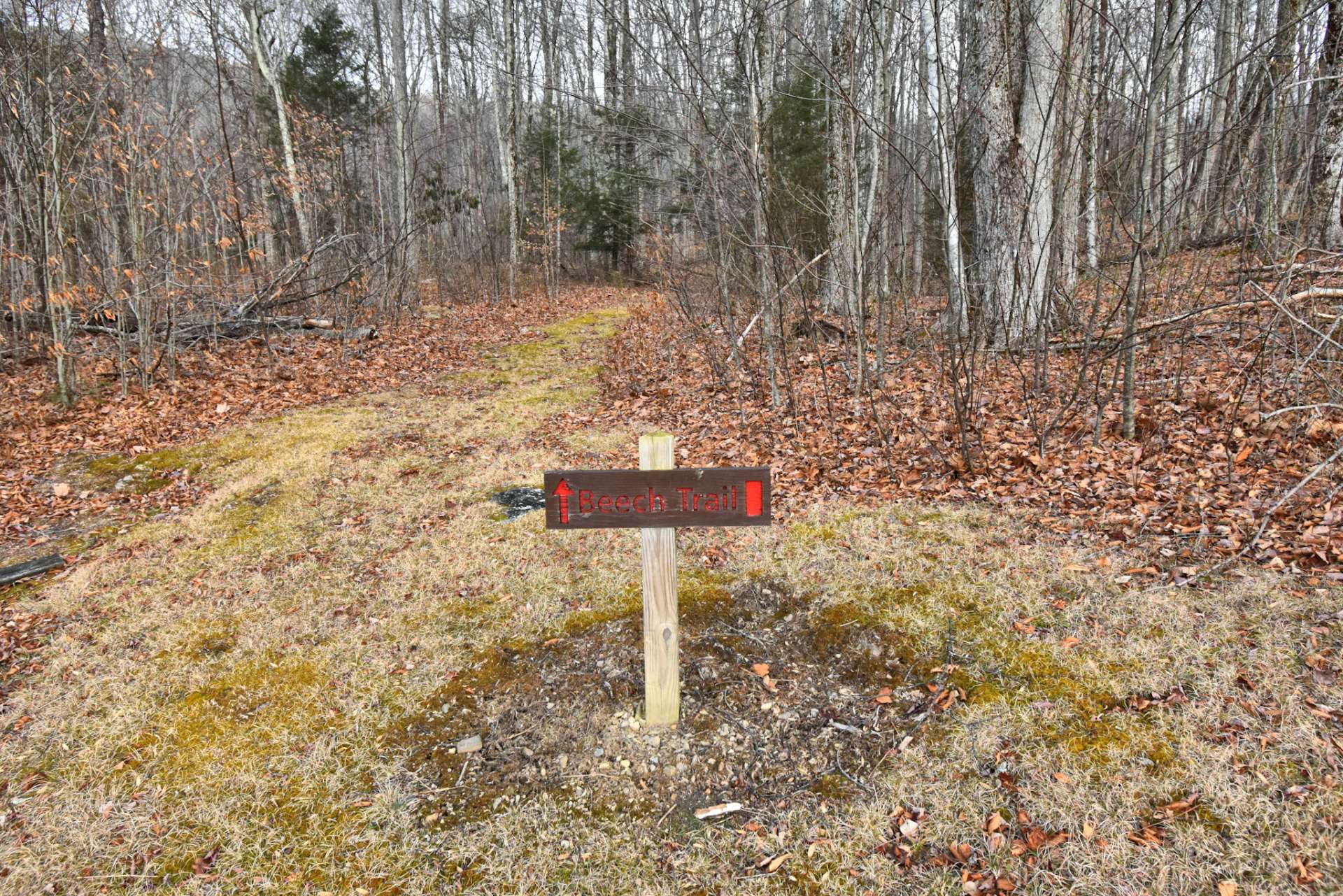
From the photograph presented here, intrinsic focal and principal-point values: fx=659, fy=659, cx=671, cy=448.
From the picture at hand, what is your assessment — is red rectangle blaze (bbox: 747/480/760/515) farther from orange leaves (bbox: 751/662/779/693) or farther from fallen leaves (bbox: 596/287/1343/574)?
fallen leaves (bbox: 596/287/1343/574)

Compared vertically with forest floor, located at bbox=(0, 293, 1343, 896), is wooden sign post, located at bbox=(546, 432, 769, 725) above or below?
above

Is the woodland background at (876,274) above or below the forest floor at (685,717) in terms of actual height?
above

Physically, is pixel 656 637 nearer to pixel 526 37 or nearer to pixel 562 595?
pixel 562 595

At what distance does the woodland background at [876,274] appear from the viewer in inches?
169

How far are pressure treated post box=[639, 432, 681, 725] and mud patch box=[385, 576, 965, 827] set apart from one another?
13 cm

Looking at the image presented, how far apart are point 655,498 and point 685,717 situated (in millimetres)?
1144

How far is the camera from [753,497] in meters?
2.51

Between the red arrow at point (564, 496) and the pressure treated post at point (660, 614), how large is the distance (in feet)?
0.99

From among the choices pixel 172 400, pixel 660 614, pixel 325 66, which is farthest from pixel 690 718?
pixel 325 66

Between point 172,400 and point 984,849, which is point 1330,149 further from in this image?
point 172,400

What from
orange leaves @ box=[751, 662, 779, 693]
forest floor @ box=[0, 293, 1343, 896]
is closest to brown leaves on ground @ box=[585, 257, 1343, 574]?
forest floor @ box=[0, 293, 1343, 896]

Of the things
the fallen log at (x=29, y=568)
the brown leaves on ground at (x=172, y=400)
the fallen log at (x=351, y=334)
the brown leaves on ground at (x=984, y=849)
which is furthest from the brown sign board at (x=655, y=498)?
the fallen log at (x=351, y=334)

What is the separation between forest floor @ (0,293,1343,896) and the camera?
231 cm

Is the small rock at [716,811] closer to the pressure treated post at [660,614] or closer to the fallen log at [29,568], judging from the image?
the pressure treated post at [660,614]
